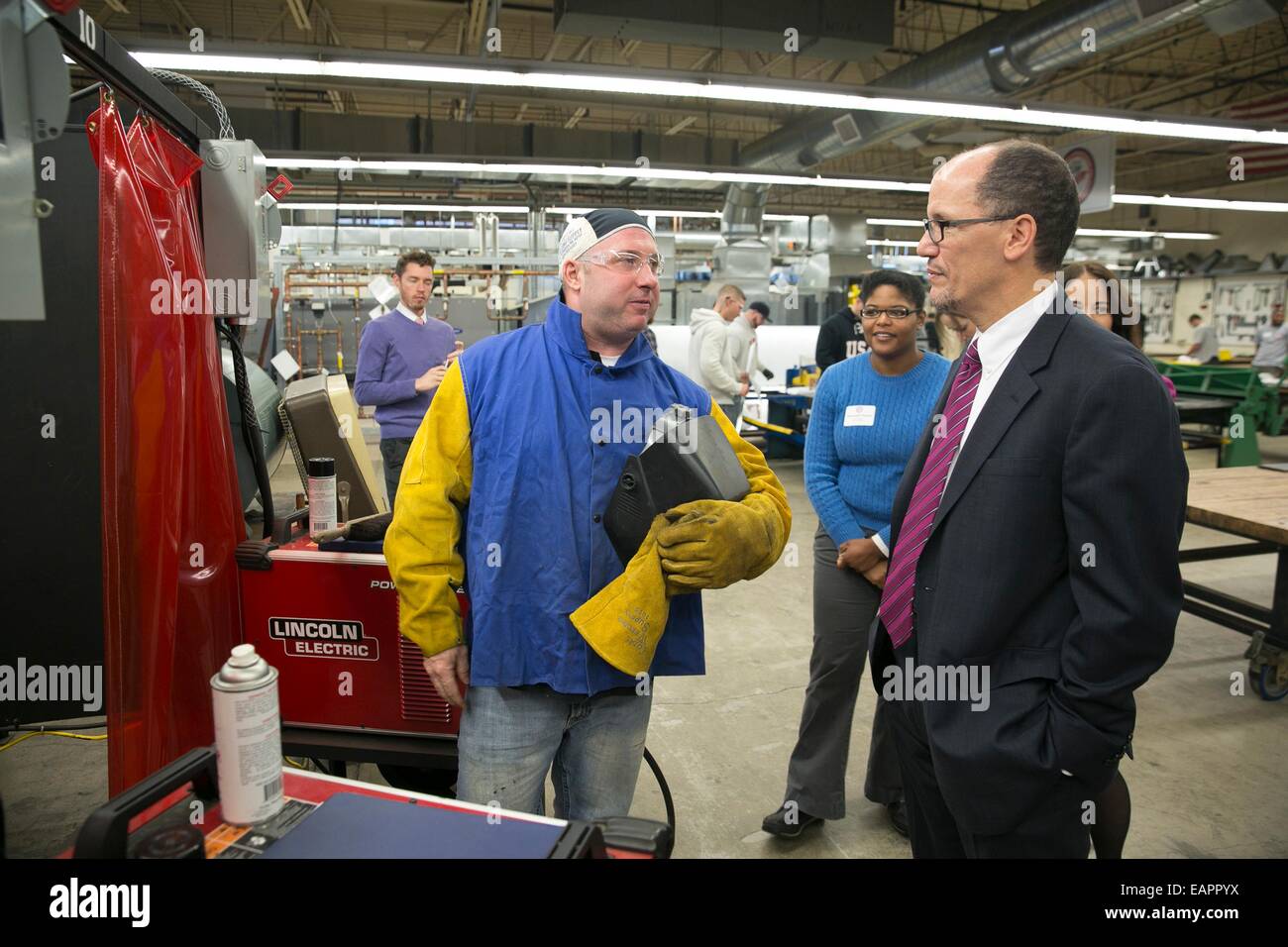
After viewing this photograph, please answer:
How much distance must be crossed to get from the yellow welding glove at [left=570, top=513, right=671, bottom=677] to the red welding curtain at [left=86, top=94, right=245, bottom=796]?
0.95m

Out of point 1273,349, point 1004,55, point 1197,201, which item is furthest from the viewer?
point 1197,201

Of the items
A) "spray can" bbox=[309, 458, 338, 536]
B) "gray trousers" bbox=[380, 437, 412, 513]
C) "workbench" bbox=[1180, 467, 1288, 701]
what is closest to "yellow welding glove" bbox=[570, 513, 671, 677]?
"spray can" bbox=[309, 458, 338, 536]

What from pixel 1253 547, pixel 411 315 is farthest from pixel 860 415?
pixel 1253 547

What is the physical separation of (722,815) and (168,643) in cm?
171

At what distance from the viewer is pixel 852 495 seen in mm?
2404

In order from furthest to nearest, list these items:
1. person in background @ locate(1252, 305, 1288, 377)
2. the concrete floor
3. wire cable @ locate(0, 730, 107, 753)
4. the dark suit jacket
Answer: person in background @ locate(1252, 305, 1288, 377), wire cable @ locate(0, 730, 107, 753), the concrete floor, the dark suit jacket

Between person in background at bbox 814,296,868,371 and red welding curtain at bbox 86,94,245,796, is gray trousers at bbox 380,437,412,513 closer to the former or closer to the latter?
red welding curtain at bbox 86,94,245,796

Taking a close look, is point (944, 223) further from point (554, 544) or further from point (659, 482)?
point (554, 544)

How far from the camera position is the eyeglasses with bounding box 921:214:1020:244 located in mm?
1305

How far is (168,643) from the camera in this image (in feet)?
5.76

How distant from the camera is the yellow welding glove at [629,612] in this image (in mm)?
1455

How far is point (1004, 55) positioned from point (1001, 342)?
575 centimetres
